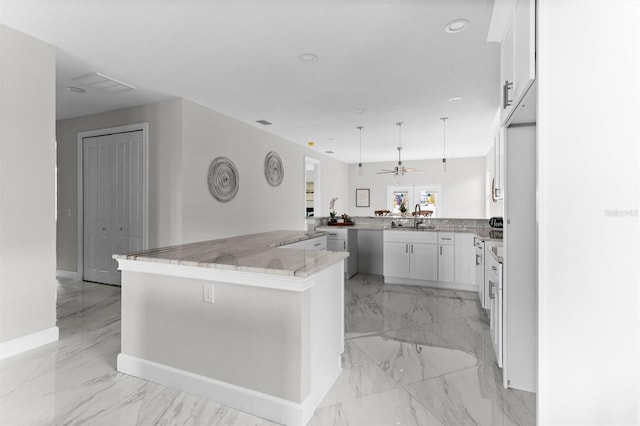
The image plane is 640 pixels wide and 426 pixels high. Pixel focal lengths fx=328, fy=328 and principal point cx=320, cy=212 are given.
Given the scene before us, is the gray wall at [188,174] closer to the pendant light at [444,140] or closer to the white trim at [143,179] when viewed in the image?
the white trim at [143,179]

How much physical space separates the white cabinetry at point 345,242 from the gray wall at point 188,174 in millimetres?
1127

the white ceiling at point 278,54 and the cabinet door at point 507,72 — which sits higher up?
the white ceiling at point 278,54

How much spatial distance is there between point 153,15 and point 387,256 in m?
3.92

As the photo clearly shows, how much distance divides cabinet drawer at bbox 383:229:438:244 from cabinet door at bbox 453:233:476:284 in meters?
0.31

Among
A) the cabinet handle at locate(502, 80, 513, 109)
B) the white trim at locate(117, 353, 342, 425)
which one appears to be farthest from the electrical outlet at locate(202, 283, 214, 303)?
the cabinet handle at locate(502, 80, 513, 109)

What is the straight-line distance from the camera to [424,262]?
15.1 feet

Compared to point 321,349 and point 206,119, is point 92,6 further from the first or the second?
point 321,349

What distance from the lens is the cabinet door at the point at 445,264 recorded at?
4480 mm

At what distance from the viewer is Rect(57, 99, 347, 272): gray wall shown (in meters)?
3.94

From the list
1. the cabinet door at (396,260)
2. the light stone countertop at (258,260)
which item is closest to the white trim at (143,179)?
the light stone countertop at (258,260)

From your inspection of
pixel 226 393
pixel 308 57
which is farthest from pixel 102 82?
pixel 226 393

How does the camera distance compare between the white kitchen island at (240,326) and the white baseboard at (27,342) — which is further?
the white baseboard at (27,342)

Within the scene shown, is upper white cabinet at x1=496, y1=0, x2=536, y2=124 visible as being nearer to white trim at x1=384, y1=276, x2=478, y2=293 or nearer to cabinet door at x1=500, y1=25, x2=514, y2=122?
cabinet door at x1=500, y1=25, x2=514, y2=122
